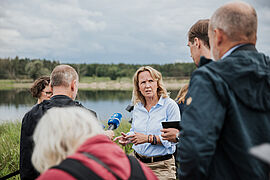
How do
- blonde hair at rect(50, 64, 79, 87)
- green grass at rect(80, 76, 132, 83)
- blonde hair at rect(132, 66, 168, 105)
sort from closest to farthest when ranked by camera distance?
blonde hair at rect(50, 64, 79, 87) < blonde hair at rect(132, 66, 168, 105) < green grass at rect(80, 76, 132, 83)

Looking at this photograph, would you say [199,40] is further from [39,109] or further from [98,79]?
[98,79]

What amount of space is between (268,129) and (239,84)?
34 cm

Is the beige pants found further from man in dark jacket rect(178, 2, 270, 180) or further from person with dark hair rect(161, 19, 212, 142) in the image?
man in dark jacket rect(178, 2, 270, 180)

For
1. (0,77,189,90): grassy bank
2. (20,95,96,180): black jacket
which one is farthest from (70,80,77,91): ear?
(0,77,189,90): grassy bank

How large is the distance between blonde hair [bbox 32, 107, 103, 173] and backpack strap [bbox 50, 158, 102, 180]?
162 millimetres

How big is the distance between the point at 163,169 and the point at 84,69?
70837mm

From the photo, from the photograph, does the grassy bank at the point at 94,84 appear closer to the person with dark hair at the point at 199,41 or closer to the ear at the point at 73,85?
the ear at the point at 73,85

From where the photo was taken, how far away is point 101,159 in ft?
4.08

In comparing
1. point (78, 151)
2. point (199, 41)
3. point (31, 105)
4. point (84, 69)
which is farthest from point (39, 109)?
point (84, 69)

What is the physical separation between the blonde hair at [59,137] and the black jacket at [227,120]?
600mm

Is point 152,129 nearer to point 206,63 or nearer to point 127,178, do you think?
point 206,63

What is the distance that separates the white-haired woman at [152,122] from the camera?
3131mm

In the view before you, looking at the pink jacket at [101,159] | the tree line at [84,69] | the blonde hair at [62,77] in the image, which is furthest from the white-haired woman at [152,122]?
the tree line at [84,69]

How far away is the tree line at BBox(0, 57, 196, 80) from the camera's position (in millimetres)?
55622
